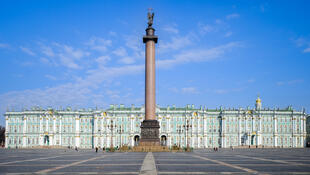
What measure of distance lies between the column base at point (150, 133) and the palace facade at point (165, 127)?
62.6 meters

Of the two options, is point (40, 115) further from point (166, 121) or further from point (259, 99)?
point (259, 99)

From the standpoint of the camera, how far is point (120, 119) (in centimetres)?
12044

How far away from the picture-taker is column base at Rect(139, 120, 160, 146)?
5488 centimetres

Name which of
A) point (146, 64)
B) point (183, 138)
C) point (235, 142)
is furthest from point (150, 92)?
point (235, 142)

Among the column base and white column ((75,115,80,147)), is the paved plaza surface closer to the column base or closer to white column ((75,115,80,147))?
the column base

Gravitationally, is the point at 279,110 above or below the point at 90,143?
above

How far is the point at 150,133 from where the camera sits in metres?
55.6

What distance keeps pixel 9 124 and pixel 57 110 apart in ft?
60.0

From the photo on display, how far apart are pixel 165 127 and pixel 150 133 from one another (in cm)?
6525

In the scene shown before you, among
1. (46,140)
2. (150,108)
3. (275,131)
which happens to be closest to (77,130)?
(46,140)

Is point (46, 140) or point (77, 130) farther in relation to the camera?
point (46, 140)

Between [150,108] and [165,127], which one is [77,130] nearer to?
[165,127]

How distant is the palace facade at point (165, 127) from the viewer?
119m

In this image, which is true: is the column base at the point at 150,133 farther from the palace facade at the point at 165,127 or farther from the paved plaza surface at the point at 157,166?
the palace facade at the point at 165,127
